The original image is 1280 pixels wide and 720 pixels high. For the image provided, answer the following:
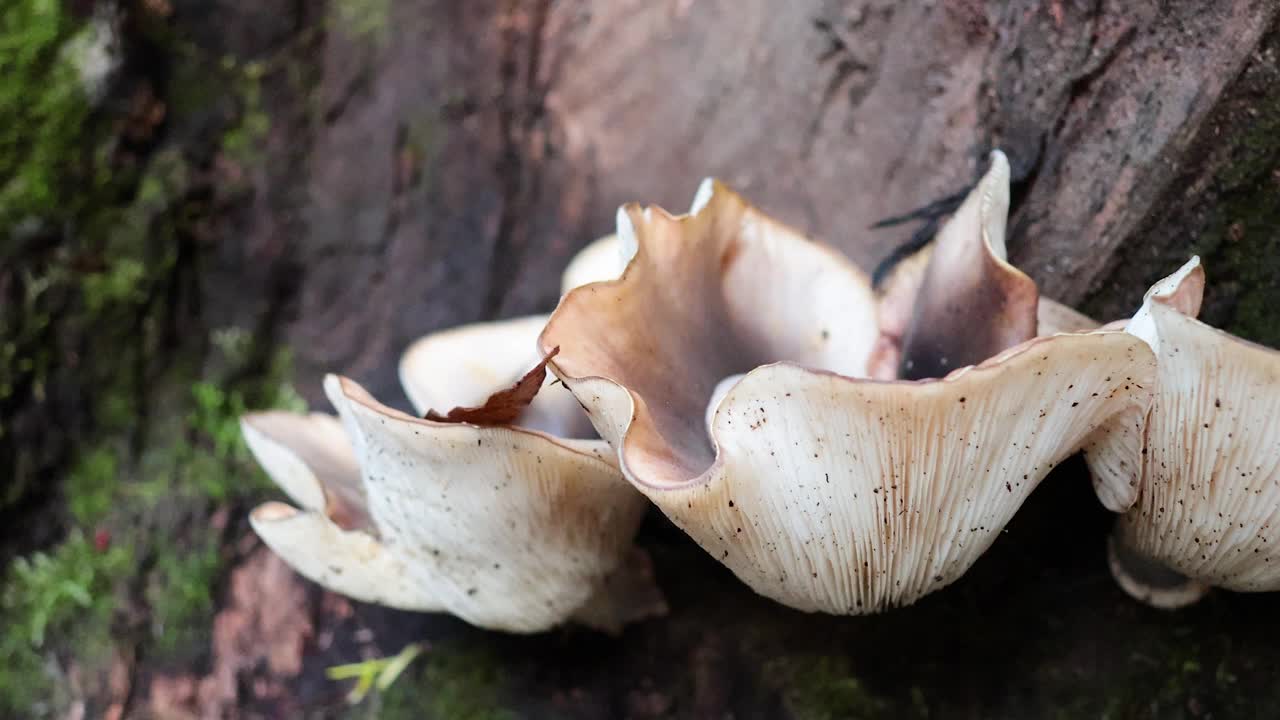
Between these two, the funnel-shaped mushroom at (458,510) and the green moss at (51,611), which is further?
the green moss at (51,611)

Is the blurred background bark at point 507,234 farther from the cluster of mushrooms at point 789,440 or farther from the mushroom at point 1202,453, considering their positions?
the mushroom at point 1202,453

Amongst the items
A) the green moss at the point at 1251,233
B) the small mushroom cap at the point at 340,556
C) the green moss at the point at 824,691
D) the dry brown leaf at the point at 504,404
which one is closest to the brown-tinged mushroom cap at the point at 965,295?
the green moss at the point at 1251,233

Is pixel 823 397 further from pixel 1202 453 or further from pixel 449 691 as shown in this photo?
pixel 449 691

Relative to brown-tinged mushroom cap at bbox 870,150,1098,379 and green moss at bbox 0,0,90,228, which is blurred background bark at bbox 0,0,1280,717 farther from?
brown-tinged mushroom cap at bbox 870,150,1098,379

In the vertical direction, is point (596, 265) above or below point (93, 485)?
above

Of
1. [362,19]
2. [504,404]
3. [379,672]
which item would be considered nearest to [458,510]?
[504,404]

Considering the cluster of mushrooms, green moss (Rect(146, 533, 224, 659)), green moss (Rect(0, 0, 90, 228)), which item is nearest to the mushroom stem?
the cluster of mushrooms

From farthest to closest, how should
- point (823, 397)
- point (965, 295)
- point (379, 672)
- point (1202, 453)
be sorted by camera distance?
point (379, 672) → point (965, 295) → point (1202, 453) → point (823, 397)
